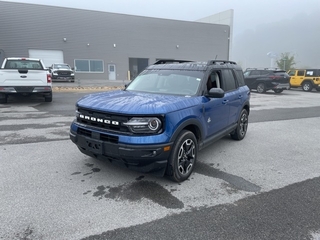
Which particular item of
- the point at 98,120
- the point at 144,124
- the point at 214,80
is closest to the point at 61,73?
the point at 214,80

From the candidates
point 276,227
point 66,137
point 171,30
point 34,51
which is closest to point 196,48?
point 171,30

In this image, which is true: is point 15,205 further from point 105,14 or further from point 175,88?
point 105,14

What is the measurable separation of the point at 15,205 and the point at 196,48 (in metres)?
40.1

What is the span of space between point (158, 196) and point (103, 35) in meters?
33.4

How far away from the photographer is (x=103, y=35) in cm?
3334

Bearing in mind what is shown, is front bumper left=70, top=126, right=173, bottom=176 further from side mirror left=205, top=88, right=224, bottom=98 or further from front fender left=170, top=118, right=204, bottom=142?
side mirror left=205, top=88, right=224, bottom=98

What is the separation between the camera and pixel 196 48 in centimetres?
4019

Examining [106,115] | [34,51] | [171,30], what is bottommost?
[106,115]

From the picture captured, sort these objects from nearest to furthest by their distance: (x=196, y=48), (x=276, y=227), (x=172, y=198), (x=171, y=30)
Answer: (x=276, y=227)
(x=172, y=198)
(x=171, y=30)
(x=196, y=48)

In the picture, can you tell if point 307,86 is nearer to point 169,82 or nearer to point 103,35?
point 169,82

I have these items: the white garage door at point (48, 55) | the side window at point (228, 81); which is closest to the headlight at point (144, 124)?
the side window at point (228, 81)

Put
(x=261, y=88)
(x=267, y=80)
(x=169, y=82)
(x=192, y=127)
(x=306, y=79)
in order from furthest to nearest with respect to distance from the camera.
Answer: (x=306, y=79) → (x=261, y=88) → (x=267, y=80) → (x=169, y=82) → (x=192, y=127)

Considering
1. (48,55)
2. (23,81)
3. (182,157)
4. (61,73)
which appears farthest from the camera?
(48,55)

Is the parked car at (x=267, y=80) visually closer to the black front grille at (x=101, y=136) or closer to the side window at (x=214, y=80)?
the side window at (x=214, y=80)
